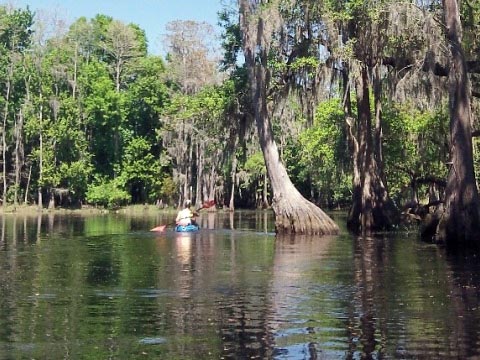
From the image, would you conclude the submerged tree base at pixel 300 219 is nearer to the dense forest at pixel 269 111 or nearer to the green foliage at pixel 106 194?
the dense forest at pixel 269 111

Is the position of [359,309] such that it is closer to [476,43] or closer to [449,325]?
[449,325]

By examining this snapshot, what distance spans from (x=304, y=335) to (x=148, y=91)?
59902mm

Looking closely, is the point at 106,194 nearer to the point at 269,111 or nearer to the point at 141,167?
the point at 141,167

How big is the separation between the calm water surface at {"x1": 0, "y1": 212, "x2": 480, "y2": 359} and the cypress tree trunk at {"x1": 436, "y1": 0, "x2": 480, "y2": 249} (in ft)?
4.21

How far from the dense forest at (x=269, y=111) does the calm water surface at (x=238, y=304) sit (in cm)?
657

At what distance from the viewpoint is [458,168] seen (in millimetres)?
23500

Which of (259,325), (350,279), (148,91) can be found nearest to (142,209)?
(148,91)

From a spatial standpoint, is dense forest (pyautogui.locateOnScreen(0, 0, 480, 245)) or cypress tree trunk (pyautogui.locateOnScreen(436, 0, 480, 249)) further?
dense forest (pyautogui.locateOnScreen(0, 0, 480, 245))

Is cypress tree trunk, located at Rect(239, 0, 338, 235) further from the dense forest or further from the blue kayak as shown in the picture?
the blue kayak

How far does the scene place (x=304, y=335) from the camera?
10312 mm

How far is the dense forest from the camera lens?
26484 millimetres

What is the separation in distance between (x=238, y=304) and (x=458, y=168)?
494 inches

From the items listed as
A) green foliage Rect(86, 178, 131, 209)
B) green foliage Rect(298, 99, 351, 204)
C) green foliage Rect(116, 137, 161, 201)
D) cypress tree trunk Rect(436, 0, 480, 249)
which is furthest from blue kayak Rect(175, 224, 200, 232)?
green foliage Rect(116, 137, 161, 201)

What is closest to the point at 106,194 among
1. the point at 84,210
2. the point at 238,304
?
the point at 84,210
